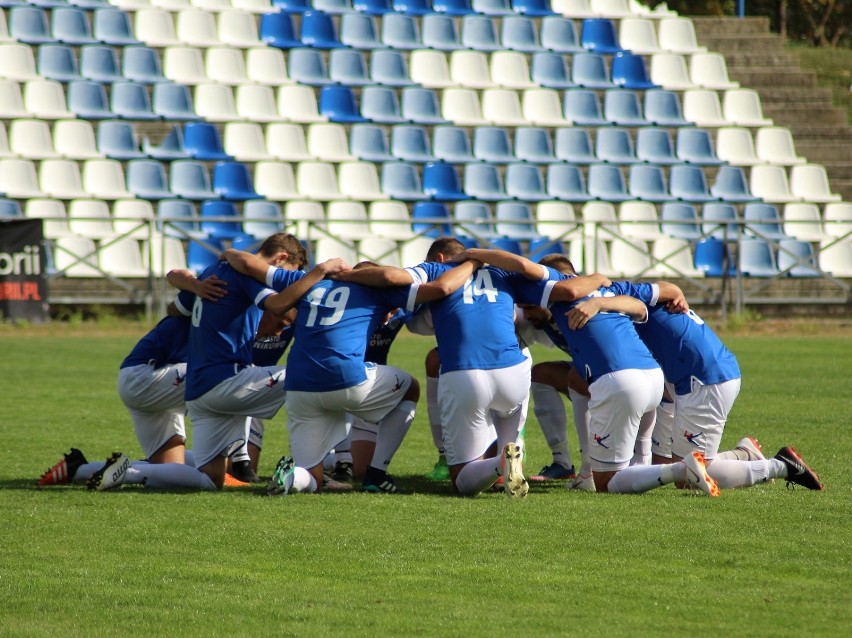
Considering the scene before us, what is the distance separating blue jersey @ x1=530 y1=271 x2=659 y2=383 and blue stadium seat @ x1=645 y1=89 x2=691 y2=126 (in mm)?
17141

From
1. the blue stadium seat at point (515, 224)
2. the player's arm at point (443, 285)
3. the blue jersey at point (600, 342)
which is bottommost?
the blue stadium seat at point (515, 224)

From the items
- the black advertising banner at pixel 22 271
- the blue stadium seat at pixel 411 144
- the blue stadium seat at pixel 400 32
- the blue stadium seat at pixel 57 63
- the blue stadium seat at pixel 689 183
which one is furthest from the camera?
the blue stadium seat at pixel 400 32

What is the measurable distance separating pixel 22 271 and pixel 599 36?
1286cm

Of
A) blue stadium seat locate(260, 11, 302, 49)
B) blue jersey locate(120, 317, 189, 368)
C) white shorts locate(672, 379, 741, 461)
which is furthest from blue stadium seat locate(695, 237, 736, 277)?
blue jersey locate(120, 317, 189, 368)

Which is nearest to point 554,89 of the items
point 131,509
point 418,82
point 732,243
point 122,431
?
point 418,82

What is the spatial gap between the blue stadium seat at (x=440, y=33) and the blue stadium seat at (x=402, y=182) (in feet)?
12.1

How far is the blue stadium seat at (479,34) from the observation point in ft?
80.9

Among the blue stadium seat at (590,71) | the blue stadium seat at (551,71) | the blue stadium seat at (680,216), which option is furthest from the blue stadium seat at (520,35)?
the blue stadium seat at (680,216)

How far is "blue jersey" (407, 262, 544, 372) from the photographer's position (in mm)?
7098

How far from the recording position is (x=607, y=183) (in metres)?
22.5

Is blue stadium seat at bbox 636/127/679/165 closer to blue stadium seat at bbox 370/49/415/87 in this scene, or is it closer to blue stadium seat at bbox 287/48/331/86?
blue stadium seat at bbox 370/49/415/87

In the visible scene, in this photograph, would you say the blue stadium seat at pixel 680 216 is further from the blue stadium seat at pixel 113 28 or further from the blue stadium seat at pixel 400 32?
the blue stadium seat at pixel 113 28

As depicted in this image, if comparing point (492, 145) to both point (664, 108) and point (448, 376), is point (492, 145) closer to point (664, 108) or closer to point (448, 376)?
point (664, 108)

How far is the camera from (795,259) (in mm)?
21047
